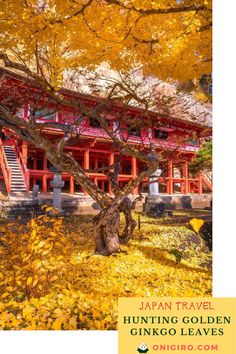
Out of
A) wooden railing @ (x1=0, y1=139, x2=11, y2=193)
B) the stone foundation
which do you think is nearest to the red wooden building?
wooden railing @ (x1=0, y1=139, x2=11, y2=193)

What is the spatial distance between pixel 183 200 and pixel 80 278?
7.22 metres

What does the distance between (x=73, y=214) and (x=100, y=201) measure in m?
3.27

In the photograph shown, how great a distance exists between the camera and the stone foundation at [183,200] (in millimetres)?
9044

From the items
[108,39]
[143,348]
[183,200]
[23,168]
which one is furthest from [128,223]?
[183,200]

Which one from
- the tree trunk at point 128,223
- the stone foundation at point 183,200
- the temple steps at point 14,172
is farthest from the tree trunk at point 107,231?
the temple steps at point 14,172

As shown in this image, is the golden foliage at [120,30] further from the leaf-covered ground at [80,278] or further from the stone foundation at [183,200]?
the stone foundation at [183,200]

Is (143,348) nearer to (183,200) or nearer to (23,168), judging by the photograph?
(23,168)

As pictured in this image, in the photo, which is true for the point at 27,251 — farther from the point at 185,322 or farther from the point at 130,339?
the point at 185,322

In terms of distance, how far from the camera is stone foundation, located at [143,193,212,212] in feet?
29.7

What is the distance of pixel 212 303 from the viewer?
3.05m

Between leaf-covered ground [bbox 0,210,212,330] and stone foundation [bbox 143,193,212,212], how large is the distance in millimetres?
3951

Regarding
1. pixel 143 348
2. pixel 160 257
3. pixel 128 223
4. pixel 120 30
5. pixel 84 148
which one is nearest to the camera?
pixel 143 348

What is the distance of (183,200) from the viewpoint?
33.4 ft

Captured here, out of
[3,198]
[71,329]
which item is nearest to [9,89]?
[3,198]
